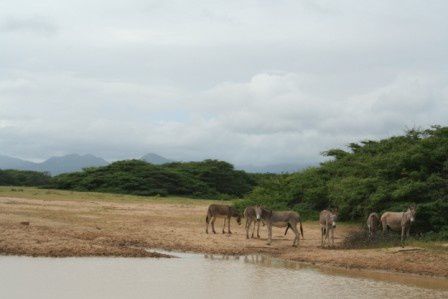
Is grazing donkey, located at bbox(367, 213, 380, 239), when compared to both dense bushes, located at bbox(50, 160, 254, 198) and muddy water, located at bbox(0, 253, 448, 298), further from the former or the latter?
dense bushes, located at bbox(50, 160, 254, 198)

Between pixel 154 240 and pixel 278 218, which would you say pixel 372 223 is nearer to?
pixel 278 218

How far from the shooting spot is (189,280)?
51.9 ft

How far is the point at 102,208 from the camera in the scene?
119ft

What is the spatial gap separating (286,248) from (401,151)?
1002 centimetres

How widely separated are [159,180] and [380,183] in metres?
34.8

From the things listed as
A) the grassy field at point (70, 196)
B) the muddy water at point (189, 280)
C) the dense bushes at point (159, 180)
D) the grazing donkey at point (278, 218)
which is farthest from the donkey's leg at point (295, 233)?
the dense bushes at point (159, 180)

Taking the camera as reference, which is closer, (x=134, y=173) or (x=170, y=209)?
(x=170, y=209)

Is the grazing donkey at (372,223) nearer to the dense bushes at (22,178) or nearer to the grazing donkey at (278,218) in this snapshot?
the grazing donkey at (278,218)

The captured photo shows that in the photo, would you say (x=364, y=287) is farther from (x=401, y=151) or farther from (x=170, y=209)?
(x=170, y=209)

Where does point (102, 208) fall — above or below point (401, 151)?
below

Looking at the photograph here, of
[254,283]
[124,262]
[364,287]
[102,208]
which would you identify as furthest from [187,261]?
[102,208]

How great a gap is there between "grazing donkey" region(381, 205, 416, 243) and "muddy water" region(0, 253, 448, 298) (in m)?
4.88

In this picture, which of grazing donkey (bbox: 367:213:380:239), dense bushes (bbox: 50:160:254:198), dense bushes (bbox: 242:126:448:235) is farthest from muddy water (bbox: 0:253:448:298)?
dense bushes (bbox: 50:160:254:198)

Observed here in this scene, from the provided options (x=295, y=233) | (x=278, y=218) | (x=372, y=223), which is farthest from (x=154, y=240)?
(x=372, y=223)
